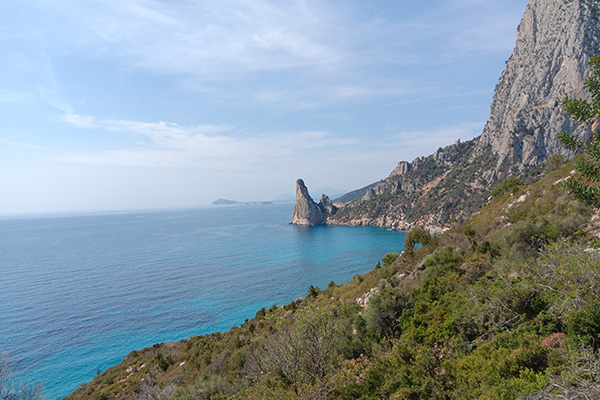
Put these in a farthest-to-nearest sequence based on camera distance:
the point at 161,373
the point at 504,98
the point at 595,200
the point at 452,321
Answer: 1. the point at 504,98
2. the point at 161,373
3. the point at 452,321
4. the point at 595,200

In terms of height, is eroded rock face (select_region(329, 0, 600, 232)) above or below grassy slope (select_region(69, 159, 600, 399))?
above

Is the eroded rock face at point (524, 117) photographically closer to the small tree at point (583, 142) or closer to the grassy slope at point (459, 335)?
the grassy slope at point (459, 335)

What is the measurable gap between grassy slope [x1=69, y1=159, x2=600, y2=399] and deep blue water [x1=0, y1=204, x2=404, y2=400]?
50.2 feet

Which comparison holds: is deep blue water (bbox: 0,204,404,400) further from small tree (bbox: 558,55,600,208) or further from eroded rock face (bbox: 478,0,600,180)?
eroded rock face (bbox: 478,0,600,180)

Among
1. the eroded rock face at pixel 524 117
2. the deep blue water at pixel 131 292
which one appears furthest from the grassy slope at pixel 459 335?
the eroded rock face at pixel 524 117

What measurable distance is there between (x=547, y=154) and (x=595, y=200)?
9242 centimetres

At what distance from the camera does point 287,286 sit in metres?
45.8

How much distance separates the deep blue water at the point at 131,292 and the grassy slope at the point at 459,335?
15.3 m

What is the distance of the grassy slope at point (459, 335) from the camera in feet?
22.0

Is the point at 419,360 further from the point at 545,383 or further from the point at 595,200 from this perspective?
the point at 595,200

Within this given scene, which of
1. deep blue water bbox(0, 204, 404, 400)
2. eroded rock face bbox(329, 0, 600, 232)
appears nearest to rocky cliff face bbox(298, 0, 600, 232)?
eroded rock face bbox(329, 0, 600, 232)

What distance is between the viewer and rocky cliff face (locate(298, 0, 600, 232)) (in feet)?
219

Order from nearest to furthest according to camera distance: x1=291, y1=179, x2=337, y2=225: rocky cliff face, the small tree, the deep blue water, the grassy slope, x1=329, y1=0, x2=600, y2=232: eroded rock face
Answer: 1. the small tree
2. the grassy slope
3. the deep blue water
4. x1=329, y1=0, x2=600, y2=232: eroded rock face
5. x1=291, y1=179, x2=337, y2=225: rocky cliff face

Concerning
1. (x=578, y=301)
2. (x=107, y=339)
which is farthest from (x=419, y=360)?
(x=107, y=339)
